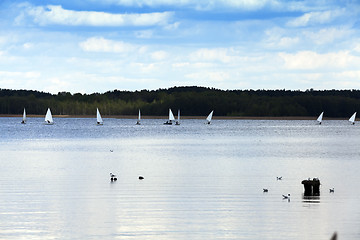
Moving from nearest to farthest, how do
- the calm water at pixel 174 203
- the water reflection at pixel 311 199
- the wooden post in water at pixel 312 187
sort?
the calm water at pixel 174 203, the water reflection at pixel 311 199, the wooden post in water at pixel 312 187

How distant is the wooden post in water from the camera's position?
103 feet

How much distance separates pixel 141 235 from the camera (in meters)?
21.6

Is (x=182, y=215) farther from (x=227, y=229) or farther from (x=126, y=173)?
(x=126, y=173)

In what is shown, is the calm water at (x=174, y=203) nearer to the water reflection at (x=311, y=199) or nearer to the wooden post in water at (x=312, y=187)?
the water reflection at (x=311, y=199)

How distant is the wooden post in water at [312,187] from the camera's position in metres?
31.5

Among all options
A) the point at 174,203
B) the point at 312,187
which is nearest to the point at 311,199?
the point at 312,187

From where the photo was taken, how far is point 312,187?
32.1m

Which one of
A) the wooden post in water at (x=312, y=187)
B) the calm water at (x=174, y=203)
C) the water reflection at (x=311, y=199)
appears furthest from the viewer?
the wooden post in water at (x=312, y=187)

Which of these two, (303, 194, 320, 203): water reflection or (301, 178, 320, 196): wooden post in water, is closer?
(303, 194, 320, 203): water reflection

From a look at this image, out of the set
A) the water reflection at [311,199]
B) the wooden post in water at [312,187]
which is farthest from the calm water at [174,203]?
the wooden post in water at [312,187]

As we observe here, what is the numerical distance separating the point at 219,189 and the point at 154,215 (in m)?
9.12

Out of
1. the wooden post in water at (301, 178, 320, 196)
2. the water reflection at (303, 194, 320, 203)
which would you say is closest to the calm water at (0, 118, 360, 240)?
the water reflection at (303, 194, 320, 203)

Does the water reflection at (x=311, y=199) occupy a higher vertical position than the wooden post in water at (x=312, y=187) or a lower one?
lower

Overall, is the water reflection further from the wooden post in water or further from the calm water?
the wooden post in water
